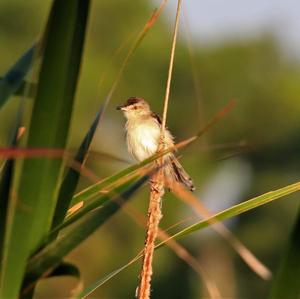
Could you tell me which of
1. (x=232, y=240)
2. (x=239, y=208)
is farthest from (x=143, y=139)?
(x=232, y=240)

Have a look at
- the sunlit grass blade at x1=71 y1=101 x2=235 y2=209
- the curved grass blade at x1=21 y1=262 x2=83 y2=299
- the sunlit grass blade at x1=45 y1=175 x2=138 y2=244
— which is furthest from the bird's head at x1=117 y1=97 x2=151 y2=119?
the curved grass blade at x1=21 y1=262 x2=83 y2=299

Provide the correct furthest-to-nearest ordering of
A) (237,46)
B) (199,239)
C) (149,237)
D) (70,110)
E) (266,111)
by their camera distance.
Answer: (237,46) < (266,111) < (199,239) < (149,237) < (70,110)

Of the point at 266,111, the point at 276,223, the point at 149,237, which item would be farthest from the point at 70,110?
the point at 266,111

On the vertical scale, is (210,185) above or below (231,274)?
above

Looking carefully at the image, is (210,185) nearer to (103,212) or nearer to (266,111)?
(266,111)

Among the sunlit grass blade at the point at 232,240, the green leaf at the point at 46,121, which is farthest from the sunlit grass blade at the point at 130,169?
the green leaf at the point at 46,121
